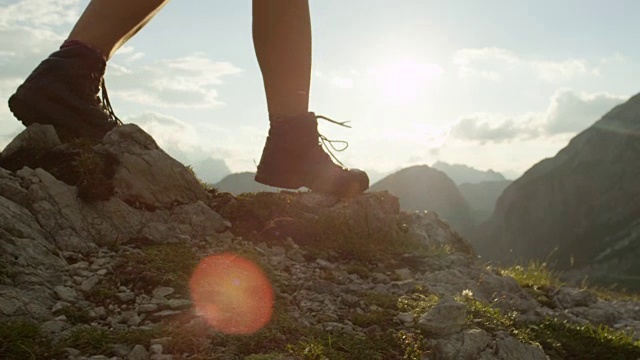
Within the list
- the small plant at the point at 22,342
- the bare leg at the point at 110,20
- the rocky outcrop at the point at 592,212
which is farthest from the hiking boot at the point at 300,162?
the rocky outcrop at the point at 592,212

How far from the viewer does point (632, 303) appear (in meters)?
8.96

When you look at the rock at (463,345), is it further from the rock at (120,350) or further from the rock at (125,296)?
the rock at (125,296)

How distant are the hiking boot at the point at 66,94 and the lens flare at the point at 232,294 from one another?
7.57 feet

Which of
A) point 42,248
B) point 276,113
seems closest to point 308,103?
point 276,113

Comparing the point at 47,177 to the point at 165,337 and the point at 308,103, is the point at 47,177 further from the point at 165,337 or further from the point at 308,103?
the point at 308,103

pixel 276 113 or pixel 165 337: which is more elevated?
pixel 276 113

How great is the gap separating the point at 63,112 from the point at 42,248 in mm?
1969

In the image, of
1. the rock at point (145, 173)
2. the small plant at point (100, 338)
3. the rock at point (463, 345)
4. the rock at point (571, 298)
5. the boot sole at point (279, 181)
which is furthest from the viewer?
the rock at point (571, 298)

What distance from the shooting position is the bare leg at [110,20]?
5070 millimetres

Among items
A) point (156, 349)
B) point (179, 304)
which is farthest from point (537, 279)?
point (156, 349)

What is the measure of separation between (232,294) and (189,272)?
536mm

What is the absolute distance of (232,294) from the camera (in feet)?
13.3

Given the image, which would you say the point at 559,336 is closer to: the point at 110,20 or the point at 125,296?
the point at 125,296

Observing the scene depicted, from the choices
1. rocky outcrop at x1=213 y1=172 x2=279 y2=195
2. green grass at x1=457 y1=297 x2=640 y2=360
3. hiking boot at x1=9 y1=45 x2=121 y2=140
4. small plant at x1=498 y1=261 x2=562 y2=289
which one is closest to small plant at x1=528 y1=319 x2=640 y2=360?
green grass at x1=457 y1=297 x2=640 y2=360
